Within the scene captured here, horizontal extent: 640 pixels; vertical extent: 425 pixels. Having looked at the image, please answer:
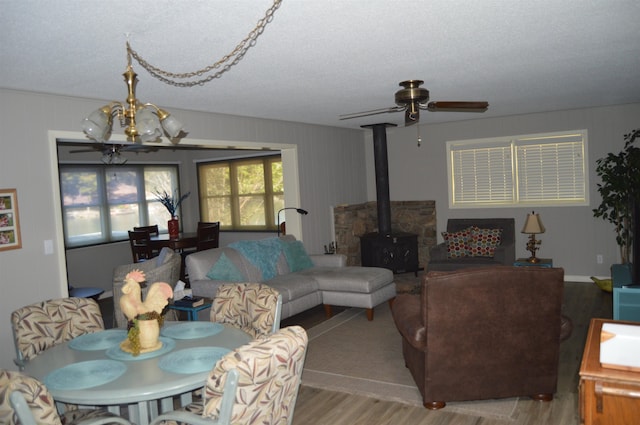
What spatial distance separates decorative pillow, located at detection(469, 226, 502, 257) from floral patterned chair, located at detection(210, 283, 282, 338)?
423cm

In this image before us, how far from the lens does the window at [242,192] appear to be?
360 inches

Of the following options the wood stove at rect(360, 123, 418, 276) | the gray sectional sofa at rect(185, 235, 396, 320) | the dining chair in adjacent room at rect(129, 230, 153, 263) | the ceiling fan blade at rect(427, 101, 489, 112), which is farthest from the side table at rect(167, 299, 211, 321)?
the dining chair in adjacent room at rect(129, 230, 153, 263)

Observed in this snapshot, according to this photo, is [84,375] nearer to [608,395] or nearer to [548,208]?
[608,395]

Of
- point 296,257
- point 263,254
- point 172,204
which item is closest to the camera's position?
point 263,254

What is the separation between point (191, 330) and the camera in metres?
3.04

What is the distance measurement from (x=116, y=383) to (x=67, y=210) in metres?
6.29

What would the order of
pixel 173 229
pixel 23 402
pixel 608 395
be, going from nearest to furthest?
pixel 23 402, pixel 608 395, pixel 173 229

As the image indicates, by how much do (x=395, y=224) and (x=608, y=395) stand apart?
21.6 ft

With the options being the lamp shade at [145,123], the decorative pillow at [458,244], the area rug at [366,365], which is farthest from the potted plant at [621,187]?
the lamp shade at [145,123]

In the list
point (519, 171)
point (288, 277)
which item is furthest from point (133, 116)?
point (519, 171)

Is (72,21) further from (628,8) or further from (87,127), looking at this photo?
(628,8)

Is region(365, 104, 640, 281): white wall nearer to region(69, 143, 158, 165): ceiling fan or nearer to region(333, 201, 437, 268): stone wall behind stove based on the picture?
region(333, 201, 437, 268): stone wall behind stove

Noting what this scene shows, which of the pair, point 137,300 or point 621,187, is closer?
point 137,300

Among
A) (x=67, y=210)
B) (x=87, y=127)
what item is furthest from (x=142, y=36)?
(x=67, y=210)
